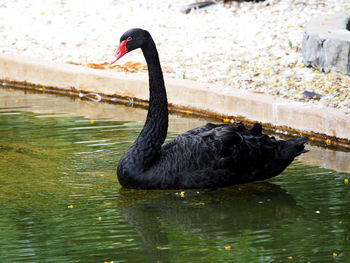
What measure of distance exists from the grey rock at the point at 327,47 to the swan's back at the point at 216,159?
87.6 inches

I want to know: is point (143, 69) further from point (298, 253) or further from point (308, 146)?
point (298, 253)

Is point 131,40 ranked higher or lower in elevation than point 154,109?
higher

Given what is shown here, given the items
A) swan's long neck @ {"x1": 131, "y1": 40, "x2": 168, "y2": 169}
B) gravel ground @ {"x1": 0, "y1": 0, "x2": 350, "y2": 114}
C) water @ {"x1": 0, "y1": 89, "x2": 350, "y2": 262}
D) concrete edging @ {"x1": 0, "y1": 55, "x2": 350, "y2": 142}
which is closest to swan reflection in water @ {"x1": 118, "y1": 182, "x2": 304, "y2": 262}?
water @ {"x1": 0, "y1": 89, "x2": 350, "y2": 262}

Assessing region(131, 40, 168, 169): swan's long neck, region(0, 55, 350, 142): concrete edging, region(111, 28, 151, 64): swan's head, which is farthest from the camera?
region(0, 55, 350, 142): concrete edging

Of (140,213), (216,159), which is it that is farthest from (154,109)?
(140,213)

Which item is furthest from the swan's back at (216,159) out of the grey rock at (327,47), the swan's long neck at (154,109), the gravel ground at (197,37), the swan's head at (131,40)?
the grey rock at (327,47)

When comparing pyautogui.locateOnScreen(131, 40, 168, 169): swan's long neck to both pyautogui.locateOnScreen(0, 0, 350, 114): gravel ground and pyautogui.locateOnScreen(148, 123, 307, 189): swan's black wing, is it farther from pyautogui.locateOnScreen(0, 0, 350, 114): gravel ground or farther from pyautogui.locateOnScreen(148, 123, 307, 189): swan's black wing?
pyautogui.locateOnScreen(0, 0, 350, 114): gravel ground

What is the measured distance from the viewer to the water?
4066 mm

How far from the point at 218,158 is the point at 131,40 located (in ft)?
3.45

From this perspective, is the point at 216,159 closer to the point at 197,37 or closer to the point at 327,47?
the point at 327,47

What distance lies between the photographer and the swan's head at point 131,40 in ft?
16.8

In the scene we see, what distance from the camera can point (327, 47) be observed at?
24.4 ft

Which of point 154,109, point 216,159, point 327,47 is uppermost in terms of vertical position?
point 327,47

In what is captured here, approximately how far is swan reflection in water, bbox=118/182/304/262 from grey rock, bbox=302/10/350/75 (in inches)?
95.7
